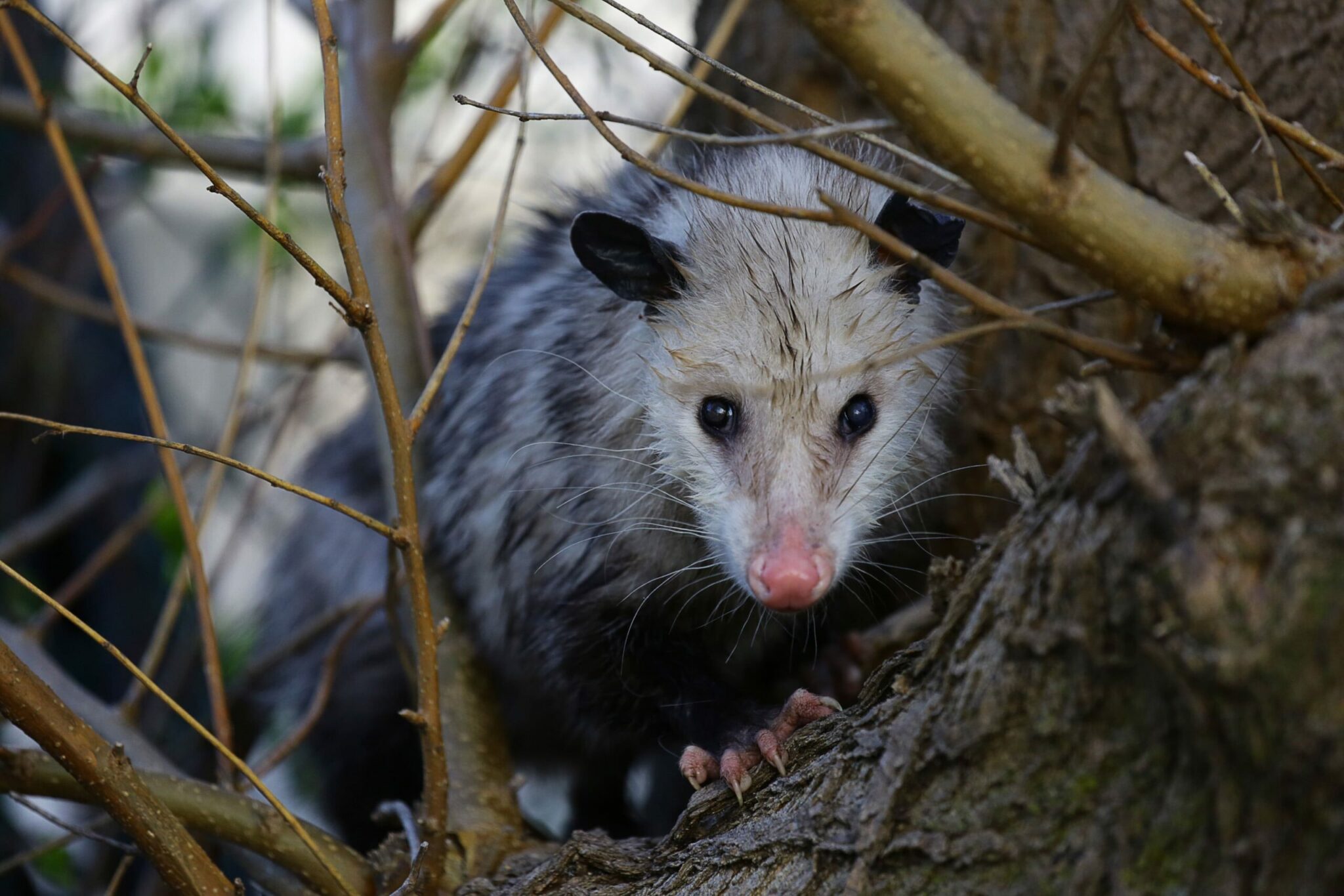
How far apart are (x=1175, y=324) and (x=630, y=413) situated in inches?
43.2

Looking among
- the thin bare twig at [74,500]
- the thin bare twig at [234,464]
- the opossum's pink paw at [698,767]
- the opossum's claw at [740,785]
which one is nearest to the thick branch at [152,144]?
the thin bare twig at [74,500]

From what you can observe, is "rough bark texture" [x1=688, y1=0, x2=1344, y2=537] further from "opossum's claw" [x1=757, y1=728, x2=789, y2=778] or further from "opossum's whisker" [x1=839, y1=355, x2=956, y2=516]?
"opossum's claw" [x1=757, y1=728, x2=789, y2=778]

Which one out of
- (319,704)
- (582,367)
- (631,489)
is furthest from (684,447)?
(319,704)

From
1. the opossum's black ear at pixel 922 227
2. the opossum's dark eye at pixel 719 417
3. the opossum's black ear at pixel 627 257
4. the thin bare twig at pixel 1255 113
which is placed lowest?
the opossum's dark eye at pixel 719 417

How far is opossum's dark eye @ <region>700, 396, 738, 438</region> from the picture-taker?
201 cm

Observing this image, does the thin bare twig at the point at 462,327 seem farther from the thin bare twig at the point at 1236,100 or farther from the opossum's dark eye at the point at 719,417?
the thin bare twig at the point at 1236,100

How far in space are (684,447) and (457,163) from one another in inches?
41.6

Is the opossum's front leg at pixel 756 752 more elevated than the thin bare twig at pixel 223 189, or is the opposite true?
the thin bare twig at pixel 223 189

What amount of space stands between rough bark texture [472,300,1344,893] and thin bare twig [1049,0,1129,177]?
26cm

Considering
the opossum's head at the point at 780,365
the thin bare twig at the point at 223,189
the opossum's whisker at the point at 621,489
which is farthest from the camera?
the opossum's whisker at the point at 621,489

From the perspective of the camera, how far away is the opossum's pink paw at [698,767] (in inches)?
72.7

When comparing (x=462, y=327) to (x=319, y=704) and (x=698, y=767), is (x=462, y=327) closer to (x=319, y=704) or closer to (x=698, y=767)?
(x=698, y=767)

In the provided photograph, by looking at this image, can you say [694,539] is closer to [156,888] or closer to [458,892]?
[458,892]

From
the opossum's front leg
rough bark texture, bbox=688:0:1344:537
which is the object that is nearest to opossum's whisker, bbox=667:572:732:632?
the opossum's front leg
